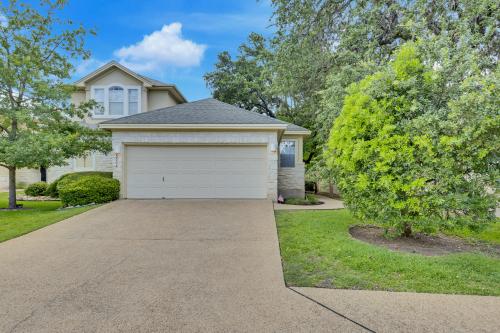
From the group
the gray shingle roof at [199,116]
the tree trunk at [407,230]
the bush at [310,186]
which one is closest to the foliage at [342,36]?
the gray shingle roof at [199,116]

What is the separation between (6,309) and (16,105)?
1061 cm

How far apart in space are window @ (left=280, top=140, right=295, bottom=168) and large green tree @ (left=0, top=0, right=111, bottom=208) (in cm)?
793

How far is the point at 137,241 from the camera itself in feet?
21.1

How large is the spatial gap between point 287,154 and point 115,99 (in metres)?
9.70

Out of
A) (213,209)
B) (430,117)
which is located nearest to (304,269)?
(430,117)

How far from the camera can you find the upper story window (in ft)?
55.4

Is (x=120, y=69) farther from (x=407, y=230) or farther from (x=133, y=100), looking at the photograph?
(x=407, y=230)

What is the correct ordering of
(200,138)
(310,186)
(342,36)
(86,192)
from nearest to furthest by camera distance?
(342,36) < (86,192) < (200,138) < (310,186)

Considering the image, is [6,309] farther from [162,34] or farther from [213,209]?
[162,34]

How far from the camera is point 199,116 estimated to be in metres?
12.1

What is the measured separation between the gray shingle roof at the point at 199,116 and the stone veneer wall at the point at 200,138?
1.33 feet

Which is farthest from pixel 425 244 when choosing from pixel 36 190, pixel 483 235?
pixel 36 190

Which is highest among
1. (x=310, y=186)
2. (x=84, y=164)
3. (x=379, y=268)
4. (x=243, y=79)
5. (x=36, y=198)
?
(x=243, y=79)

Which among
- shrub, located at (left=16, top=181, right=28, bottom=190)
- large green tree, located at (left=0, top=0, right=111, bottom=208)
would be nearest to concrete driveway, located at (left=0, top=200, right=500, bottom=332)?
large green tree, located at (left=0, top=0, right=111, bottom=208)
